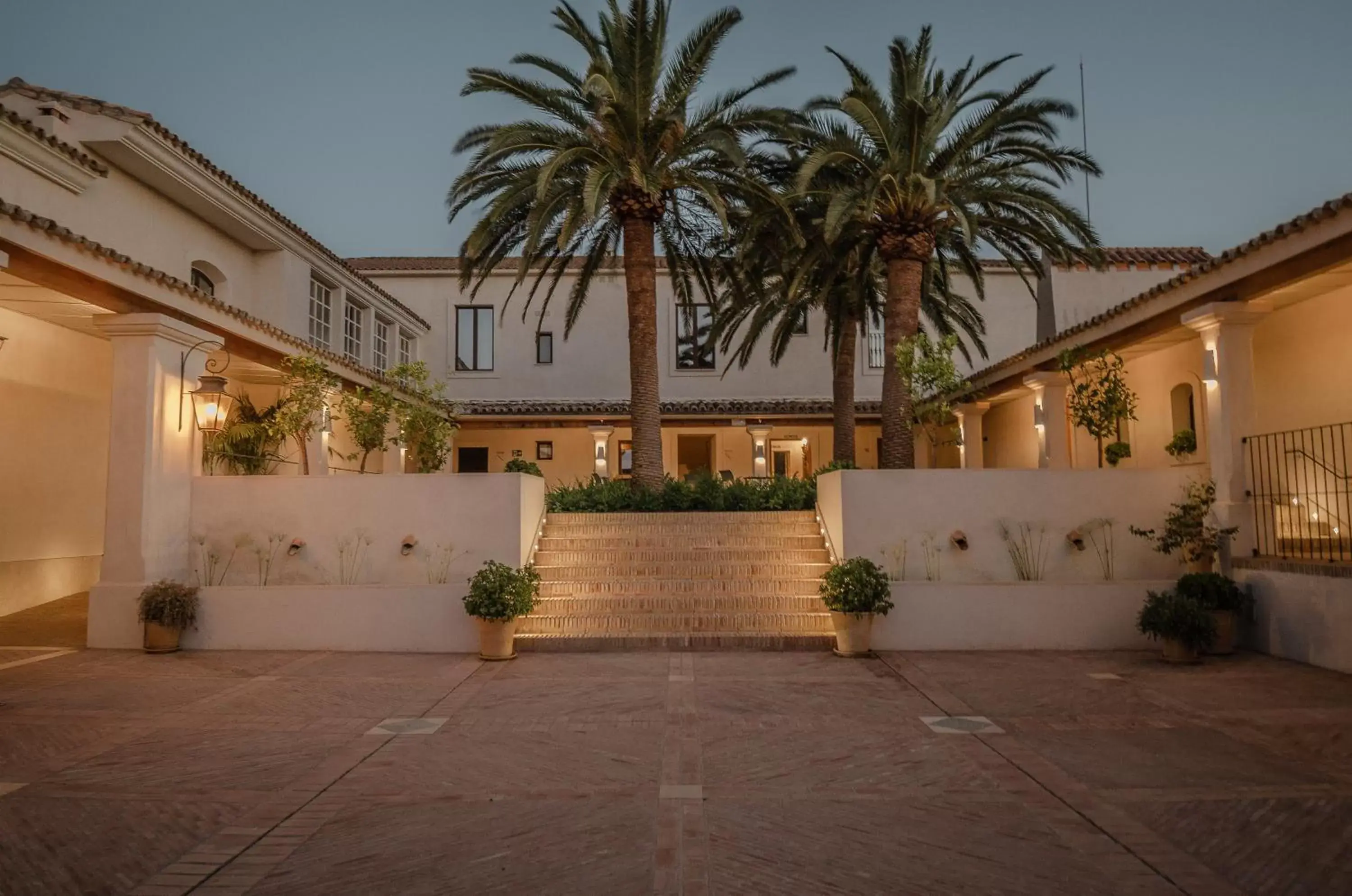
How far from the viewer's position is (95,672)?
9.48 meters

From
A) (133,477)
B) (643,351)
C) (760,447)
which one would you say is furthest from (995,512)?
(760,447)

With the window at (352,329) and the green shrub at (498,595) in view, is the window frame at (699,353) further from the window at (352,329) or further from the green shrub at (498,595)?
the green shrub at (498,595)

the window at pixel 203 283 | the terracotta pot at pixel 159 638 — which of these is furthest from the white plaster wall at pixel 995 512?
the window at pixel 203 283

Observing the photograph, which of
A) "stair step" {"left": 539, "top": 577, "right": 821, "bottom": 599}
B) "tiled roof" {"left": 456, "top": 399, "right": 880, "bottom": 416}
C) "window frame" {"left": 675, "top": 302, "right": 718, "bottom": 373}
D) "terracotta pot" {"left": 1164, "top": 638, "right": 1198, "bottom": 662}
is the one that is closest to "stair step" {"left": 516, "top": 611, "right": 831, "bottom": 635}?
"stair step" {"left": 539, "top": 577, "right": 821, "bottom": 599}

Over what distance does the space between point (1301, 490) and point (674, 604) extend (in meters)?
9.03

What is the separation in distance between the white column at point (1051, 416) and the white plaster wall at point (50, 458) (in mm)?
15748

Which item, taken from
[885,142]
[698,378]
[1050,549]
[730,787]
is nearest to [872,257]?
[885,142]

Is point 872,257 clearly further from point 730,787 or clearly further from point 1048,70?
point 730,787

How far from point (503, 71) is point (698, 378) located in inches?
510

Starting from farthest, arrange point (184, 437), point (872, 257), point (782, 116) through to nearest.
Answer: point (872, 257)
point (782, 116)
point (184, 437)

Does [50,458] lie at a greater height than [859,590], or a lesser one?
greater

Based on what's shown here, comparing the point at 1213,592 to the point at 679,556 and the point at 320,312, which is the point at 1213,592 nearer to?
the point at 679,556

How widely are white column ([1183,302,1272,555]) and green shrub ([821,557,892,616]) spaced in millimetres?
4527

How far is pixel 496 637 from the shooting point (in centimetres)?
1044
